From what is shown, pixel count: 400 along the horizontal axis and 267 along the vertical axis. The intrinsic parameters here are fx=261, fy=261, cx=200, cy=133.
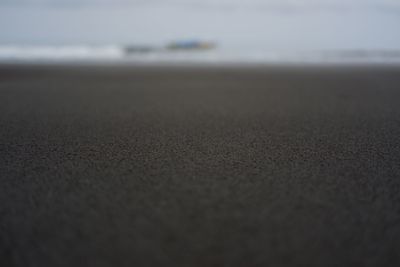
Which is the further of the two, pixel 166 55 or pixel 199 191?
pixel 166 55

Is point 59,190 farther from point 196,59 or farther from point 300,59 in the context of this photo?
point 300,59

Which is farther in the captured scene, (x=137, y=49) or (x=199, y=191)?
(x=137, y=49)

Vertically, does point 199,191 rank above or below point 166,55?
below

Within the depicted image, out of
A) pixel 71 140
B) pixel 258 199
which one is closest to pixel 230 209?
pixel 258 199

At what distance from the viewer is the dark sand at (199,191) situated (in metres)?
Answer: 0.28

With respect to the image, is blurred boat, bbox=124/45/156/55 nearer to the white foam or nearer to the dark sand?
the white foam

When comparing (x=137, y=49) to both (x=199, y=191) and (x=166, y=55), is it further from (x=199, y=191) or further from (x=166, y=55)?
(x=199, y=191)

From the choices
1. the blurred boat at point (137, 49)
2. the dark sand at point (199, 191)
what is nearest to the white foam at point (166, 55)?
the blurred boat at point (137, 49)

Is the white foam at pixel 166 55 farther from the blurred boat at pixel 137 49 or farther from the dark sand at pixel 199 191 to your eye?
the dark sand at pixel 199 191

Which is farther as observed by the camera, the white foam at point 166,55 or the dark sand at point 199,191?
the white foam at point 166,55

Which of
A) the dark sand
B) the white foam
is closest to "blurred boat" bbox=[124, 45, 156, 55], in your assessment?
the white foam

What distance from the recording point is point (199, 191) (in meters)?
0.38

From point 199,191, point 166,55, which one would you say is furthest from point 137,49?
point 199,191

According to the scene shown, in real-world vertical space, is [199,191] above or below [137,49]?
below
